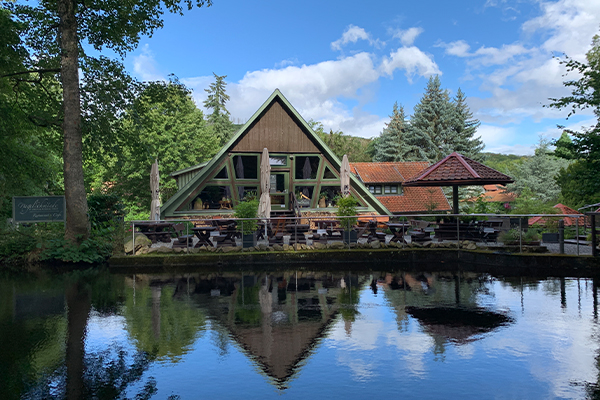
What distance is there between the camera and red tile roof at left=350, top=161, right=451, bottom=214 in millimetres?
29531

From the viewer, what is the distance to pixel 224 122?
52.3 meters

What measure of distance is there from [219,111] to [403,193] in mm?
29022

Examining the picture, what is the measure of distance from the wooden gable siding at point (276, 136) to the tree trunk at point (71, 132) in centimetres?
807

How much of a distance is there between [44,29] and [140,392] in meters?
15.1

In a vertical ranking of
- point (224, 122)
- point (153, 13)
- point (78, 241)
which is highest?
point (224, 122)

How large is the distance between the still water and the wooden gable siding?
490 inches

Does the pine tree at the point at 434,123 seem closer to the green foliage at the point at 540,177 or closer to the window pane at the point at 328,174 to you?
the green foliage at the point at 540,177

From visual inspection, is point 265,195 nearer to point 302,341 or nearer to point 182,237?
point 182,237

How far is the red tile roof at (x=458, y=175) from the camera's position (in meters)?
14.6

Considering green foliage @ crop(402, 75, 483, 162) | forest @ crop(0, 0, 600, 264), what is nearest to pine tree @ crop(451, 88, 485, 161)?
green foliage @ crop(402, 75, 483, 162)

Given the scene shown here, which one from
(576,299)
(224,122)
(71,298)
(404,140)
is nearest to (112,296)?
(71,298)

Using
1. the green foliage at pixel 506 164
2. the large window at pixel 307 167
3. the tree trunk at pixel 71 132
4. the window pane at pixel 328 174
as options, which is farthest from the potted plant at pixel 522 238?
the green foliage at pixel 506 164

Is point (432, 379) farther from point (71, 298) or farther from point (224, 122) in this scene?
point (224, 122)

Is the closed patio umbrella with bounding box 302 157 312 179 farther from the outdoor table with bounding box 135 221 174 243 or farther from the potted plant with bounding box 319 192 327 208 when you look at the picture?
the outdoor table with bounding box 135 221 174 243
